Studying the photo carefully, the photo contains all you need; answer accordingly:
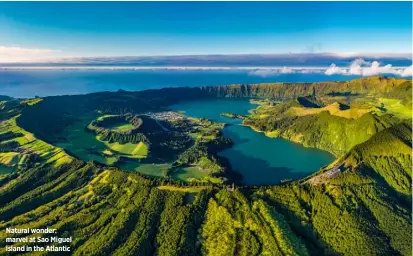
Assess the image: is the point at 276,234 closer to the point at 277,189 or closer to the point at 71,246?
the point at 277,189

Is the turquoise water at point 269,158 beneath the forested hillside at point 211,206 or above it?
beneath

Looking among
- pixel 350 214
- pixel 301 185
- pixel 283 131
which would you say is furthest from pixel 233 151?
pixel 350 214

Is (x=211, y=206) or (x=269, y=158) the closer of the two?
(x=211, y=206)

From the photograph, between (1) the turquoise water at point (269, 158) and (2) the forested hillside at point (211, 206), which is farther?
(1) the turquoise water at point (269, 158)

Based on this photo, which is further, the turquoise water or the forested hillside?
the turquoise water

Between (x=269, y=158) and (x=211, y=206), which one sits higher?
(x=211, y=206)

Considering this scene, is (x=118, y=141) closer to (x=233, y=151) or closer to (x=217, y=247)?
(x=233, y=151)

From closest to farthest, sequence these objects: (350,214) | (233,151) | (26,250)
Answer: (26,250)
(350,214)
(233,151)

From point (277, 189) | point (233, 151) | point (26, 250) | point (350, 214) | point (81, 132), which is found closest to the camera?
point (26, 250)

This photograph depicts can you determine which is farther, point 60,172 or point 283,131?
point 283,131

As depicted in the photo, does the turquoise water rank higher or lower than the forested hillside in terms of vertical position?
lower
